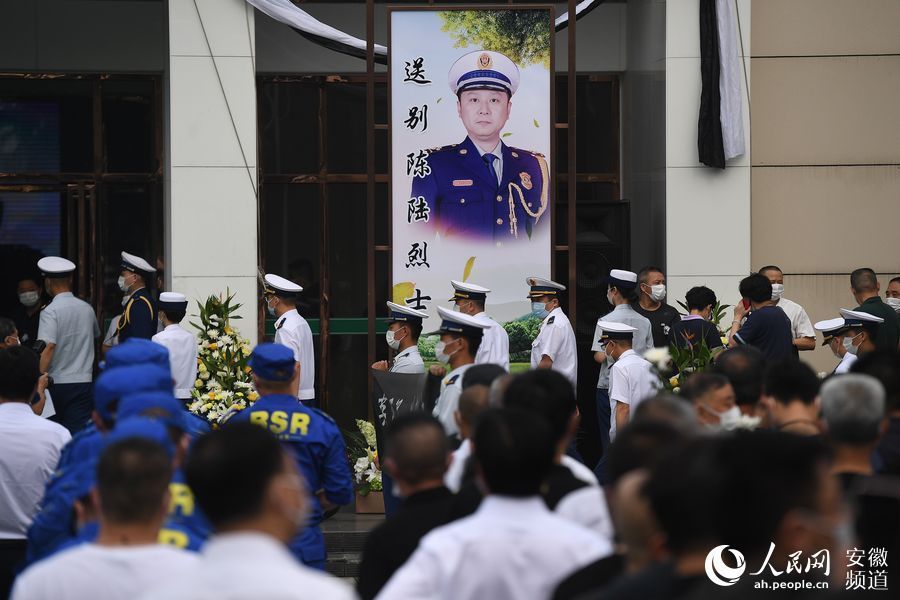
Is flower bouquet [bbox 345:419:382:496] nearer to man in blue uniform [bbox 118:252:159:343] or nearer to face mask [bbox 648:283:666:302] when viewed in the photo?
man in blue uniform [bbox 118:252:159:343]

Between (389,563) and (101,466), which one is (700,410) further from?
(101,466)

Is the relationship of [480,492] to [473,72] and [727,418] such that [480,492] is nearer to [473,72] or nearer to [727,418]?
[727,418]

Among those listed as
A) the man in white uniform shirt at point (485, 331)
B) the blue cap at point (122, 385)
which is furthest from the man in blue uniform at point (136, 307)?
the blue cap at point (122, 385)

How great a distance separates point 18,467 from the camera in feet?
20.0

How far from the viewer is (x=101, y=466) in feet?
11.4

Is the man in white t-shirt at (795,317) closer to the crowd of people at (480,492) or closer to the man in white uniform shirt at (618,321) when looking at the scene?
the man in white uniform shirt at (618,321)

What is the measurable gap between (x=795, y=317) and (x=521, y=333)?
2.50 metres

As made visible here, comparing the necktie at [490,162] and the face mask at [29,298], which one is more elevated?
the necktie at [490,162]

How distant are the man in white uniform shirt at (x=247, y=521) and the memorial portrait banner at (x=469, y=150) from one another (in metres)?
8.48

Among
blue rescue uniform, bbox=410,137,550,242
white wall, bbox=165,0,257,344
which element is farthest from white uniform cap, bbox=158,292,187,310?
blue rescue uniform, bbox=410,137,550,242

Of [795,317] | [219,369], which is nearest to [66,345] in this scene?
[219,369]

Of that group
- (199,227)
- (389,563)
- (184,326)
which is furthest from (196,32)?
(389,563)

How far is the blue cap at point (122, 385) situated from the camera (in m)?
4.90

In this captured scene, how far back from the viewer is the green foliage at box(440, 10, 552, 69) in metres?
11.8
